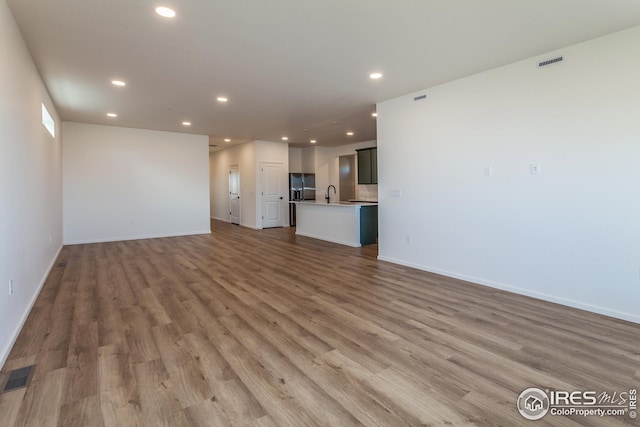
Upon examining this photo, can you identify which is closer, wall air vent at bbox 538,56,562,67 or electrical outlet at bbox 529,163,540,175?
wall air vent at bbox 538,56,562,67

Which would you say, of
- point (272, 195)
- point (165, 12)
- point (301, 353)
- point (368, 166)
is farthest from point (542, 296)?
point (272, 195)

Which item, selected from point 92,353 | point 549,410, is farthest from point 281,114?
point 549,410

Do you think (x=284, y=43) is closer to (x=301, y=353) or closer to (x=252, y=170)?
(x=301, y=353)

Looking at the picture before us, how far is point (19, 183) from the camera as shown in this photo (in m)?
2.89

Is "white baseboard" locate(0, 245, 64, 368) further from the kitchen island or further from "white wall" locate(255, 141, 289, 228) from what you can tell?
"white wall" locate(255, 141, 289, 228)

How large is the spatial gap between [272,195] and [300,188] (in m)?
1.30

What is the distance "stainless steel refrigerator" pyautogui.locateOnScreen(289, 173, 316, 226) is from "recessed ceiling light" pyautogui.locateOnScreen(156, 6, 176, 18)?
7977 mm

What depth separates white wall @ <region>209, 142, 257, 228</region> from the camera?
31.7 ft

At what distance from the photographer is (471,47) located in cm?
323

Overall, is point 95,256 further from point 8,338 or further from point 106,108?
point 8,338

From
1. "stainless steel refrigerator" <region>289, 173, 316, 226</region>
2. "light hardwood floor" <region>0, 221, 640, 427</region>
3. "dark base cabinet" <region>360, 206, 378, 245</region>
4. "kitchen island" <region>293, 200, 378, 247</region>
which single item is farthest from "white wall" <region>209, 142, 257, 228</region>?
"light hardwood floor" <region>0, 221, 640, 427</region>

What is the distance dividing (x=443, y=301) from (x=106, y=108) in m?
6.35

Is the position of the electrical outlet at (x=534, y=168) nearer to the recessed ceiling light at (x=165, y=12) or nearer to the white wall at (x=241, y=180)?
the recessed ceiling light at (x=165, y=12)

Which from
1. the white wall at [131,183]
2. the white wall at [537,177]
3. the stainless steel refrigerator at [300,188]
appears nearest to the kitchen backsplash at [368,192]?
the stainless steel refrigerator at [300,188]
